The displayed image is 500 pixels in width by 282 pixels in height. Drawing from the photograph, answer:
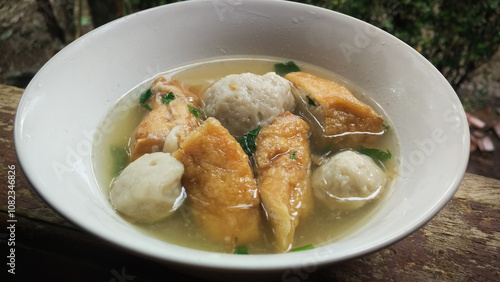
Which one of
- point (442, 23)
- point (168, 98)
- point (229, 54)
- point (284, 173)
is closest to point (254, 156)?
point (284, 173)

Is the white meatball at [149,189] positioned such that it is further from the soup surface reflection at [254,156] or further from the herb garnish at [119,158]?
the herb garnish at [119,158]

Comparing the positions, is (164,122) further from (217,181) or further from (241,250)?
(241,250)

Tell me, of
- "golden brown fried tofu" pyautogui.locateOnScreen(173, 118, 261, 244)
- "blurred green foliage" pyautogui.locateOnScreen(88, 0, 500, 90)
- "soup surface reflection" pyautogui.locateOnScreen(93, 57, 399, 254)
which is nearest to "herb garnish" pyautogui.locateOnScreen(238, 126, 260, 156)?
"soup surface reflection" pyautogui.locateOnScreen(93, 57, 399, 254)

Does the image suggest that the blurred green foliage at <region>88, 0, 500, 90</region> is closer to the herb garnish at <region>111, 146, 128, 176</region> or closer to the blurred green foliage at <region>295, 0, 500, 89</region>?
the blurred green foliage at <region>295, 0, 500, 89</region>

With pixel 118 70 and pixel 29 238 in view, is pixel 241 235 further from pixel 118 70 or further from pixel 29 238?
pixel 118 70

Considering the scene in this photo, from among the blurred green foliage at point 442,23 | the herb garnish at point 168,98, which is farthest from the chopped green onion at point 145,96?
the blurred green foliage at point 442,23
